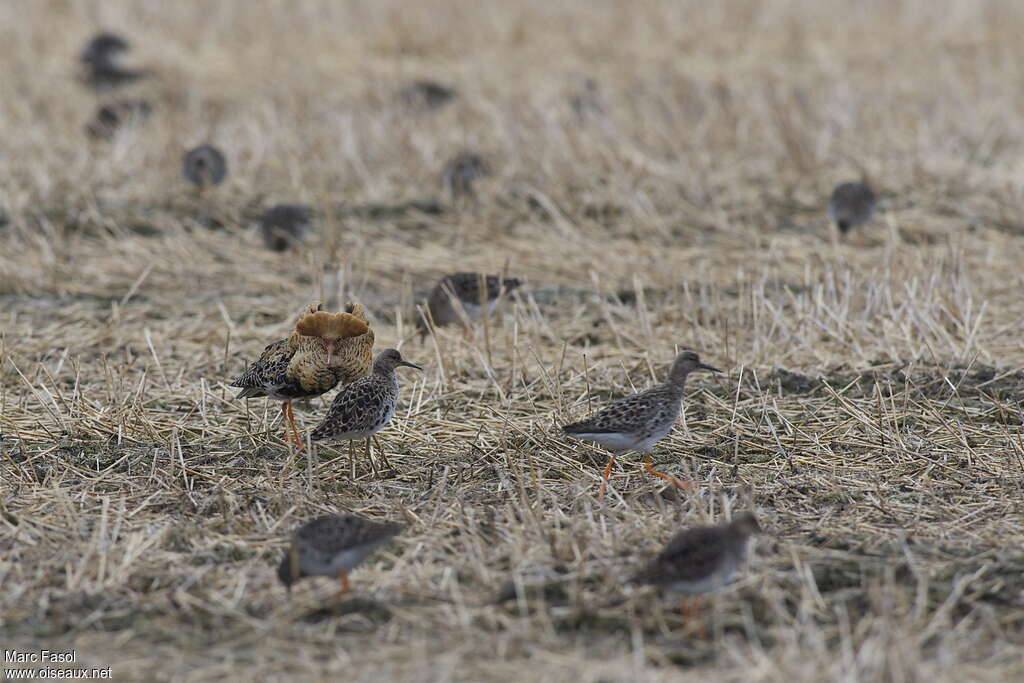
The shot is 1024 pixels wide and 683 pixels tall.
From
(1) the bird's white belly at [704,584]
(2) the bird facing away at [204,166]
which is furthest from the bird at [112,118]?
(1) the bird's white belly at [704,584]

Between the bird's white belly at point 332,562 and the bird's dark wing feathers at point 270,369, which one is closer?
the bird's white belly at point 332,562

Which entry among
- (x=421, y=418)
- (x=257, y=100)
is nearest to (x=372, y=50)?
(x=257, y=100)

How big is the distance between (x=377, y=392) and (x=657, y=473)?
4.63 ft

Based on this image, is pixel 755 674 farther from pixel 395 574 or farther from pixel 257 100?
pixel 257 100

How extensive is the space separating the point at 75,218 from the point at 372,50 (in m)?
8.02

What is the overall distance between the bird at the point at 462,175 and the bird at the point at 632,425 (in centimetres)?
544

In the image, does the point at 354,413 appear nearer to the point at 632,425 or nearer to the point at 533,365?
the point at 632,425

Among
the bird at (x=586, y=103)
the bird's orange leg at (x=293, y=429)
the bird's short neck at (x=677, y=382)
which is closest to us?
the bird's short neck at (x=677, y=382)

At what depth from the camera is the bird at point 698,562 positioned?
4891 millimetres

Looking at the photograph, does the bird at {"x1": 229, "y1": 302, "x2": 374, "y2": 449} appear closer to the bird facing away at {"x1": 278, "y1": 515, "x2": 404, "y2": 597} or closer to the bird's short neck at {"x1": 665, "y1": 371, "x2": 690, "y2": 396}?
the bird's short neck at {"x1": 665, "y1": 371, "x2": 690, "y2": 396}

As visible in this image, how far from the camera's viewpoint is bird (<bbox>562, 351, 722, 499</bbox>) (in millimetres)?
6305

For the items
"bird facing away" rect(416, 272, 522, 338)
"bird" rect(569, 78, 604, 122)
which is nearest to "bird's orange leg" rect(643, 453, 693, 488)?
"bird facing away" rect(416, 272, 522, 338)

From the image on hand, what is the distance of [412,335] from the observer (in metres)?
8.62

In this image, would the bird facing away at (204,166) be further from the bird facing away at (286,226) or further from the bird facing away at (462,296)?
the bird facing away at (462,296)
